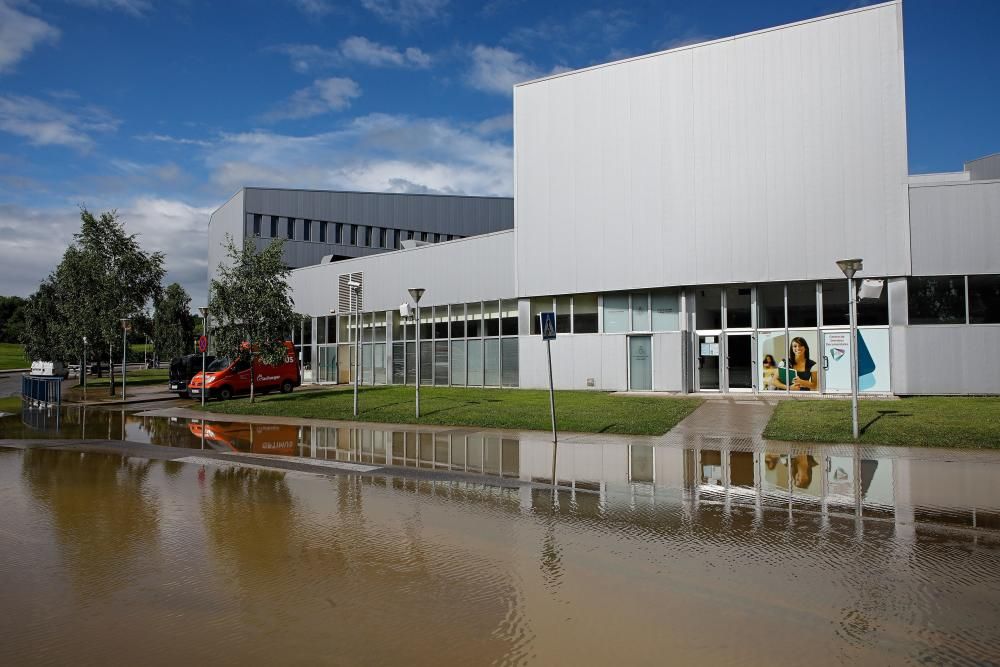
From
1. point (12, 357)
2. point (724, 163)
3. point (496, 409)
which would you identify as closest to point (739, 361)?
point (724, 163)

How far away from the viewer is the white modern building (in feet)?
74.1

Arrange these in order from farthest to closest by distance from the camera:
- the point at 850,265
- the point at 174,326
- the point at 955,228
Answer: the point at 174,326 < the point at 955,228 < the point at 850,265

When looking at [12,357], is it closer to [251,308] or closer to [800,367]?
[251,308]

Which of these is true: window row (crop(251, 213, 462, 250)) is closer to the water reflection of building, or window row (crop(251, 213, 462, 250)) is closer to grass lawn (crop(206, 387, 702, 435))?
grass lawn (crop(206, 387, 702, 435))

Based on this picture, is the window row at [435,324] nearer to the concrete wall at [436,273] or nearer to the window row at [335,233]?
the concrete wall at [436,273]

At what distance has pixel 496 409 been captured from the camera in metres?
20.5

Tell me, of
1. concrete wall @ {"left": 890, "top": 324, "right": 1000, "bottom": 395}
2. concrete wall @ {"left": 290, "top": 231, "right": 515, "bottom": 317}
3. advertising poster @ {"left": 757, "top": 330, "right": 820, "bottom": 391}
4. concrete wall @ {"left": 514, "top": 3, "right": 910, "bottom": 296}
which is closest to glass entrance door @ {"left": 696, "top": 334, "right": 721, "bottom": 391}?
advertising poster @ {"left": 757, "top": 330, "right": 820, "bottom": 391}

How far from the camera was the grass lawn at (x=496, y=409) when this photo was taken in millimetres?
17109

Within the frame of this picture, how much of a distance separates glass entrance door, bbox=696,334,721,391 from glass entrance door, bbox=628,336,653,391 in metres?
1.82

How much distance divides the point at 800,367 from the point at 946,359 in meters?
4.32

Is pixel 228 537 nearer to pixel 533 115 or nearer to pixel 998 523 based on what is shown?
pixel 998 523

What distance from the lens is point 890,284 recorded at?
906 inches

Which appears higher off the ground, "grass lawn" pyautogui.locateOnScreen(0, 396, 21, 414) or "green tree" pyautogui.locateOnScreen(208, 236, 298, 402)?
"green tree" pyautogui.locateOnScreen(208, 236, 298, 402)

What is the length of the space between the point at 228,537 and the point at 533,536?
3141 millimetres
